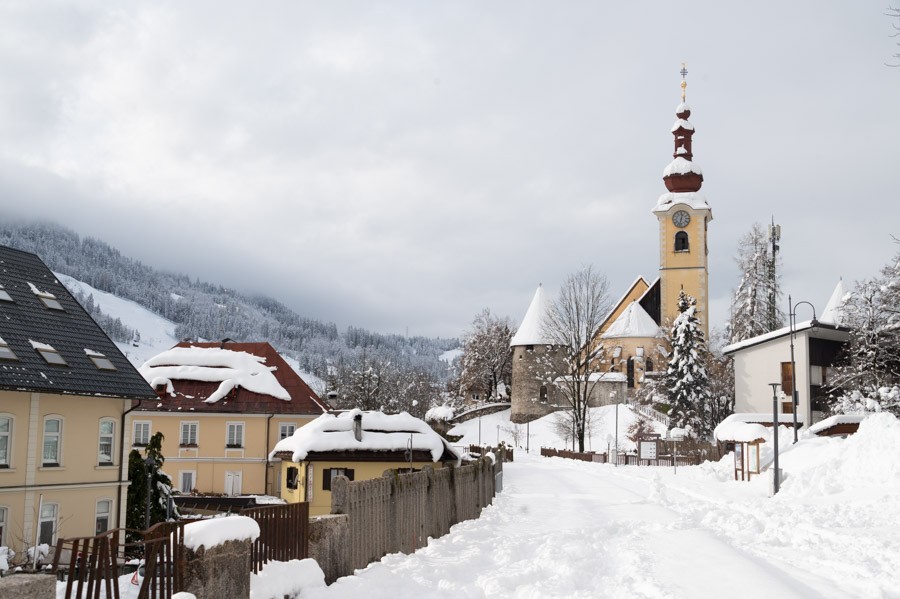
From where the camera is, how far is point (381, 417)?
1271 inches

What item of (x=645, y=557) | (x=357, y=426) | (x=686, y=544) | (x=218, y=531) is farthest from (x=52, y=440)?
(x=686, y=544)

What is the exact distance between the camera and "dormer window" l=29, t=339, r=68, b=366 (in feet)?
80.6

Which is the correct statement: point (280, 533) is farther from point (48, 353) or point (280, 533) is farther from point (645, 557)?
point (48, 353)

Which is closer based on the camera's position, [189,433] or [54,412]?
[54,412]

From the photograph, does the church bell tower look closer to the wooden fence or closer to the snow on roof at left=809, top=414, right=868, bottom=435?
the snow on roof at left=809, top=414, right=868, bottom=435

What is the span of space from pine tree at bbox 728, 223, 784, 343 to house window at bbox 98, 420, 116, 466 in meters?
53.7

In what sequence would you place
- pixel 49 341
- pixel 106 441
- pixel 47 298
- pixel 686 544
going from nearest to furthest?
pixel 686 544, pixel 49 341, pixel 106 441, pixel 47 298

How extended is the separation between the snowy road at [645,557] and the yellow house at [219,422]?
23.5 metres

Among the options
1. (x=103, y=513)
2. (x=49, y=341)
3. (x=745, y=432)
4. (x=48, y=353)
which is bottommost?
(x=103, y=513)

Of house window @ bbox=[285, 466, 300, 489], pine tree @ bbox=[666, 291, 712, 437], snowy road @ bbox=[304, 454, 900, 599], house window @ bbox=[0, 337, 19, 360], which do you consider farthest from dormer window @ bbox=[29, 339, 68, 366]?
pine tree @ bbox=[666, 291, 712, 437]

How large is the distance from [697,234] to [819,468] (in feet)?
191

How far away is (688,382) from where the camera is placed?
2427 inches

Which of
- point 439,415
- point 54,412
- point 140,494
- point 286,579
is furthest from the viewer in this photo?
point 439,415

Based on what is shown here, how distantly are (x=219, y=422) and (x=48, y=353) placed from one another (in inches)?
789
